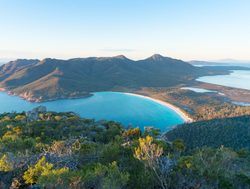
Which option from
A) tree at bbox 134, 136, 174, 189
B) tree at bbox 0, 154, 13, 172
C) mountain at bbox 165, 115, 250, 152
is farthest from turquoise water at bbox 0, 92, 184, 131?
tree at bbox 0, 154, 13, 172

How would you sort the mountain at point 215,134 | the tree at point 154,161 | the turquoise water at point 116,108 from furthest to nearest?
the turquoise water at point 116,108 → the mountain at point 215,134 → the tree at point 154,161

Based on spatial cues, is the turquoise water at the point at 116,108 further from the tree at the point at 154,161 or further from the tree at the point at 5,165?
the tree at the point at 5,165

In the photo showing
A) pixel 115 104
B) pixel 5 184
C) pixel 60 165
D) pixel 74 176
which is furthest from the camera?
pixel 115 104

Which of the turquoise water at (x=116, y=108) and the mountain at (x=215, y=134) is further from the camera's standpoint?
the turquoise water at (x=116, y=108)

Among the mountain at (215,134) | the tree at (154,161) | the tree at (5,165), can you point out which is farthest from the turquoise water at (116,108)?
the tree at (5,165)

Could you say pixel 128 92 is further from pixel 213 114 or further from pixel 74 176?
pixel 74 176

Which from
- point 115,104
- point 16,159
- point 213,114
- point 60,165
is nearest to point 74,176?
point 60,165
